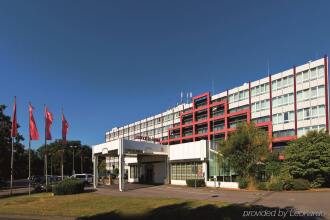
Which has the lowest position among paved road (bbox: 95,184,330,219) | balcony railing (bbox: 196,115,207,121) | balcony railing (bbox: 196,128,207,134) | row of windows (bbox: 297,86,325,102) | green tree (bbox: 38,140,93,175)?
green tree (bbox: 38,140,93,175)

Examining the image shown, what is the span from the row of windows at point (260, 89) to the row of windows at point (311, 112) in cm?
966

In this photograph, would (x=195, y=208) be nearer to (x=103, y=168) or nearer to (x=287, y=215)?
(x=287, y=215)

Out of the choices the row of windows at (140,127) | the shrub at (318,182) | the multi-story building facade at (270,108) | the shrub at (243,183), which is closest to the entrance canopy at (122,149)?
the multi-story building facade at (270,108)

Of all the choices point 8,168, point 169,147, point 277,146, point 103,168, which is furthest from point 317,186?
point 103,168

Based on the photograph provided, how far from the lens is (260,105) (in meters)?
72.6

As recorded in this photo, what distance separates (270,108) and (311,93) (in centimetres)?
962

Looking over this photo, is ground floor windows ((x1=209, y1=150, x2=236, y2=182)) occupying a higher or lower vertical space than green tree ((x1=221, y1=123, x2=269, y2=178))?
lower

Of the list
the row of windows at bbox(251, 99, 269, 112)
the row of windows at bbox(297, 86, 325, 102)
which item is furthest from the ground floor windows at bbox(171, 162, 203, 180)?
the row of windows at bbox(251, 99, 269, 112)

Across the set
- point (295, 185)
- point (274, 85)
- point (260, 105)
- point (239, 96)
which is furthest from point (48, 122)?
point (239, 96)

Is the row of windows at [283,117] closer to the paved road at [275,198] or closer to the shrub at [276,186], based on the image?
the shrub at [276,186]

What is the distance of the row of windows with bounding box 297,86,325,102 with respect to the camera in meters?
60.4

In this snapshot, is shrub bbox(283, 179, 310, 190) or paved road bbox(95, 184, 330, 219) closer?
paved road bbox(95, 184, 330, 219)

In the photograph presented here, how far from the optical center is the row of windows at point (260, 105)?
71312 mm

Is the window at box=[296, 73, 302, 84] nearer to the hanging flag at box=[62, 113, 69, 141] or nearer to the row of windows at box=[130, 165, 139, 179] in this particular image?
the row of windows at box=[130, 165, 139, 179]
